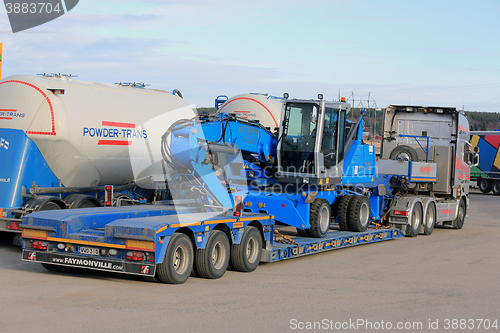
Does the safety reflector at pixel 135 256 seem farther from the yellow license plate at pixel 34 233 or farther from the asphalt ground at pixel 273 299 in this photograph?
the yellow license plate at pixel 34 233

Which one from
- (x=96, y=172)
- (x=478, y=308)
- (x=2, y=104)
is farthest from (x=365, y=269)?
(x=2, y=104)

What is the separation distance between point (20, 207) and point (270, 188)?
18.5ft

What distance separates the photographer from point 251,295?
8.89 metres

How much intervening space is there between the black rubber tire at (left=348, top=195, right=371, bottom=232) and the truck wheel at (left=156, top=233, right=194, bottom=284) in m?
6.55

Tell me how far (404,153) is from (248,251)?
9.39 m

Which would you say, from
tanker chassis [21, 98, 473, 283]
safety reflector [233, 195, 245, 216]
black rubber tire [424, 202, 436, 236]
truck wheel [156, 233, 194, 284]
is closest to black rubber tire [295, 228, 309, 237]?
tanker chassis [21, 98, 473, 283]

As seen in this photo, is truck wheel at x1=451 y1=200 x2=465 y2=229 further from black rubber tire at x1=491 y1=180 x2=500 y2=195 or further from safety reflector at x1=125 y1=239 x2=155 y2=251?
black rubber tire at x1=491 y1=180 x2=500 y2=195

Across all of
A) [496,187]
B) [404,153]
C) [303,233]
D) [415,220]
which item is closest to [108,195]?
[303,233]

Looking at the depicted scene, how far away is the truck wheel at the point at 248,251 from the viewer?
10.8m

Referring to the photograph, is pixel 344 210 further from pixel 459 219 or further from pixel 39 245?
pixel 39 245

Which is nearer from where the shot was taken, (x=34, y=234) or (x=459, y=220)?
(x=34, y=234)

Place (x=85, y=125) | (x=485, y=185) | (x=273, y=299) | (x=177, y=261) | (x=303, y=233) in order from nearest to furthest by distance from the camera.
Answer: (x=273, y=299)
(x=177, y=261)
(x=85, y=125)
(x=303, y=233)
(x=485, y=185)

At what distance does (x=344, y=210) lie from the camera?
15.3 meters

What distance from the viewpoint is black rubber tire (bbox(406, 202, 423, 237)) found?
17.5 m
